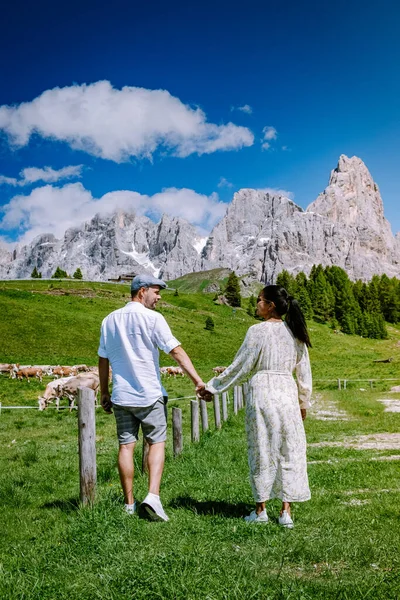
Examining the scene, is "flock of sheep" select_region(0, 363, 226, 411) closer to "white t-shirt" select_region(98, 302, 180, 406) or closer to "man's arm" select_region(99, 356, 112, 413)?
"man's arm" select_region(99, 356, 112, 413)

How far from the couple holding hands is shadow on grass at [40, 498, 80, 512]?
119cm

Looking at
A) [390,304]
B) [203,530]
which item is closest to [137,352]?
[203,530]

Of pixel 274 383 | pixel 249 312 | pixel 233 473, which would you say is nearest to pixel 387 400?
Answer: pixel 233 473

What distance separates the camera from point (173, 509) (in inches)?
251

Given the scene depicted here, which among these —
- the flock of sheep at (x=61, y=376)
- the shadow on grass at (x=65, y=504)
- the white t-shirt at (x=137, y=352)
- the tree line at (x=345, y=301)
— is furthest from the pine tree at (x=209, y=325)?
the white t-shirt at (x=137, y=352)

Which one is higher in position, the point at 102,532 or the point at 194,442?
the point at 102,532

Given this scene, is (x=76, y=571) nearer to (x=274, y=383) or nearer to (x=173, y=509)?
(x=173, y=509)

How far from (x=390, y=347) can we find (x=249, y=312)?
26672 mm

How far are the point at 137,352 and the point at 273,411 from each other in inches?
73.6

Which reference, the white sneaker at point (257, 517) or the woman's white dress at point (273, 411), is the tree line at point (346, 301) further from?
the white sneaker at point (257, 517)

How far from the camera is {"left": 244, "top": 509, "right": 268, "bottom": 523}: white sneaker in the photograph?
18.9 feet

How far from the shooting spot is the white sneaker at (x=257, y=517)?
5758mm

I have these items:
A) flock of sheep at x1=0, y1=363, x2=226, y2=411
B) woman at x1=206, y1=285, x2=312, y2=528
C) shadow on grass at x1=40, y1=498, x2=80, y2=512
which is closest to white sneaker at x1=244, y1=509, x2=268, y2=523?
woman at x1=206, y1=285, x2=312, y2=528

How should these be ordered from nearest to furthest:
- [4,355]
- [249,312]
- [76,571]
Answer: [76,571] < [4,355] < [249,312]
